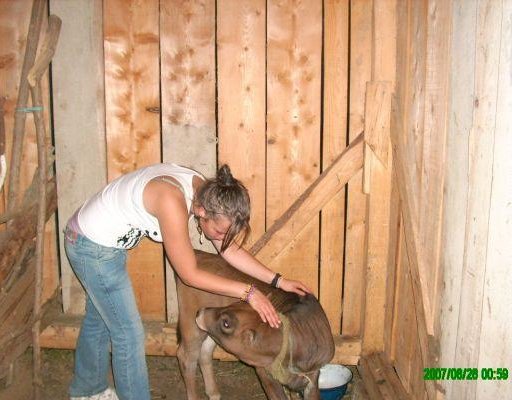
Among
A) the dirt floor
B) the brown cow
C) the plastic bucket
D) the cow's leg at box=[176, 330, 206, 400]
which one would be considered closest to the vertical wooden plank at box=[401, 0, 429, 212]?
the brown cow

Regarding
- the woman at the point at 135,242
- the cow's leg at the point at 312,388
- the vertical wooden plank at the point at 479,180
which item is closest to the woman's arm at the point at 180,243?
the woman at the point at 135,242

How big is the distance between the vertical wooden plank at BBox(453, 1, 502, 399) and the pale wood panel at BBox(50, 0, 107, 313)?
318 centimetres

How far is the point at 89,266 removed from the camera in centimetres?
360

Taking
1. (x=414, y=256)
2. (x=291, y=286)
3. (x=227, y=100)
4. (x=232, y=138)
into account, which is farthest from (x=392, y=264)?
(x=227, y=100)

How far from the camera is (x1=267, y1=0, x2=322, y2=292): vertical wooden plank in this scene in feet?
15.1

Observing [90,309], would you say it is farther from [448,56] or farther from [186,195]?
[448,56]

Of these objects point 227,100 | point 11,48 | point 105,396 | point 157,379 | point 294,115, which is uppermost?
point 11,48

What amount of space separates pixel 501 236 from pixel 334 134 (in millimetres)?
2398

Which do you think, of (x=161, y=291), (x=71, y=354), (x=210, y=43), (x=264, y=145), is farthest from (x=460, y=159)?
(x=71, y=354)

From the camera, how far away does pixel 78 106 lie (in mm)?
4793

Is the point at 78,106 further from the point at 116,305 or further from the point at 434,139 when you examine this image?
the point at 434,139

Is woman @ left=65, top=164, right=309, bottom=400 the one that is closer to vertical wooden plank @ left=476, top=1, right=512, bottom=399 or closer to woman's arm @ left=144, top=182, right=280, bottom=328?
woman's arm @ left=144, top=182, right=280, bottom=328

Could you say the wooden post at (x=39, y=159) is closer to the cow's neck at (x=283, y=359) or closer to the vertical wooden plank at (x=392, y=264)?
the cow's neck at (x=283, y=359)

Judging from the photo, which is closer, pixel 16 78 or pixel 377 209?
pixel 377 209
